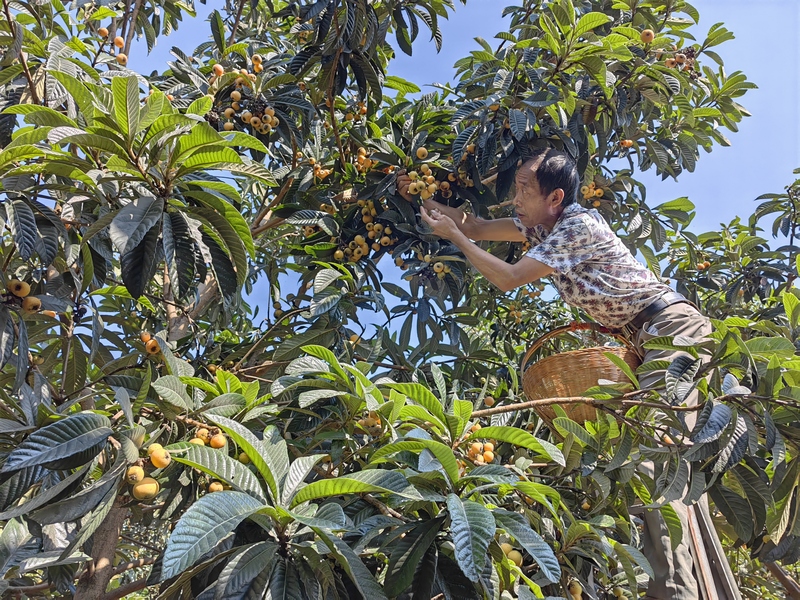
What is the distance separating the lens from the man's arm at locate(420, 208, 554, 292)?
229cm

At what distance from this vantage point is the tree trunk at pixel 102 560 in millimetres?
1771

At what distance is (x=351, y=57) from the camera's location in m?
2.62

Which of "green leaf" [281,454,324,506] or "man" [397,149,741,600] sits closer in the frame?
"green leaf" [281,454,324,506]

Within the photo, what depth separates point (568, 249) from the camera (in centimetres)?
232

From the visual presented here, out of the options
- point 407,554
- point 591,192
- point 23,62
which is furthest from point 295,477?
point 591,192

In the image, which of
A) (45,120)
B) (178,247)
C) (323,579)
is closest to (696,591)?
(323,579)

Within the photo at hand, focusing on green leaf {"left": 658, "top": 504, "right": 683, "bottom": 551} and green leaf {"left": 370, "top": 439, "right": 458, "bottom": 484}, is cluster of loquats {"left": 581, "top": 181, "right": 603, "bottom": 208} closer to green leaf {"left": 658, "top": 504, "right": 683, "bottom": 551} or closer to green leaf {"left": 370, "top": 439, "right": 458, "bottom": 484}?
green leaf {"left": 658, "top": 504, "right": 683, "bottom": 551}

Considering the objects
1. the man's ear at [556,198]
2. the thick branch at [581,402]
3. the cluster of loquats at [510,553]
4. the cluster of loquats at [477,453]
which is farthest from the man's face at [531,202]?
the cluster of loquats at [510,553]

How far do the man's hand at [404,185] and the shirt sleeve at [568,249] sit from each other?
22.5 inches

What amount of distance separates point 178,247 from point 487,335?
9.80 ft

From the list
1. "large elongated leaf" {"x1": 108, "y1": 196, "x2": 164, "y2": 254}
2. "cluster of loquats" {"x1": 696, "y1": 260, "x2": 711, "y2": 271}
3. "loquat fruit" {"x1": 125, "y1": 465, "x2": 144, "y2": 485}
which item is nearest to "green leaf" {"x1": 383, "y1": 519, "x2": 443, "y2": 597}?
"loquat fruit" {"x1": 125, "y1": 465, "x2": 144, "y2": 485}

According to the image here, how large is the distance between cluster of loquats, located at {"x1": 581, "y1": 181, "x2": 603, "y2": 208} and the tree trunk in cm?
213

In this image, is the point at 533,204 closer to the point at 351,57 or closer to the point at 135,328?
the point at 351,57

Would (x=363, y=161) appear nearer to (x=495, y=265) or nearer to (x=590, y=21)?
(x=495, y=265)
